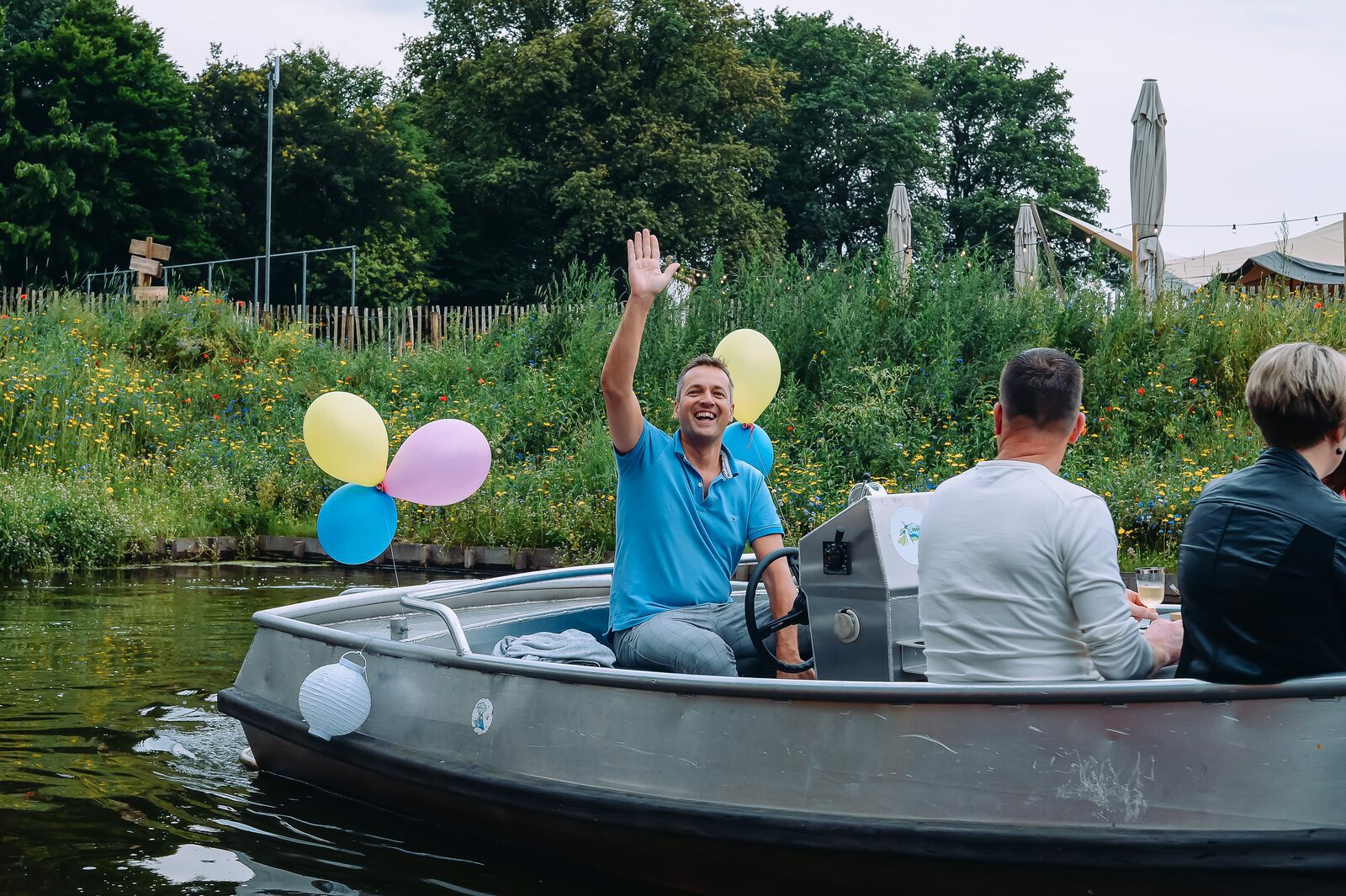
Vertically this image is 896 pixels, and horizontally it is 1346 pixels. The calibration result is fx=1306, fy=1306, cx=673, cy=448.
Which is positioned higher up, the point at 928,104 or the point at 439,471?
the point at 928,104

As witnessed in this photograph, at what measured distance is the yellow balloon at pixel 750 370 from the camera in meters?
6.36

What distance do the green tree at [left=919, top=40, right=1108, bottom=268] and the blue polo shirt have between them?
39036mm

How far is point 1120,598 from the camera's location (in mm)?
3021

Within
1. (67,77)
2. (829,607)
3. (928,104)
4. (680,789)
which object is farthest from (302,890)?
(928,104)

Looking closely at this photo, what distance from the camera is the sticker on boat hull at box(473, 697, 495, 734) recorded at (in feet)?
14.1

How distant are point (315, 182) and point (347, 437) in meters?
33.7

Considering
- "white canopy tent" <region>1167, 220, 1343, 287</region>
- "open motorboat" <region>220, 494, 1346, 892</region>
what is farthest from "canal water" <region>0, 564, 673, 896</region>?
"white canopy tent" <region>1167, 220, 1343, 287</region>

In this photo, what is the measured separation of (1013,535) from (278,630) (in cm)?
327

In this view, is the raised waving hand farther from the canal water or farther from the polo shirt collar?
the canal water

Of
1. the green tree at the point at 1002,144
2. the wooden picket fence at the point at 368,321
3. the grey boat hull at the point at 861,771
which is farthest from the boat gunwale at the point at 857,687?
the green tree at the point at 1002,144

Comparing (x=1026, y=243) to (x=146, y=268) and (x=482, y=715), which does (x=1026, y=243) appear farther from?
(x=482, y=715)

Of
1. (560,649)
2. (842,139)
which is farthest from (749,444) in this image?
(842,139)

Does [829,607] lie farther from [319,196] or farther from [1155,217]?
[319,196]

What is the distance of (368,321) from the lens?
19.8m
